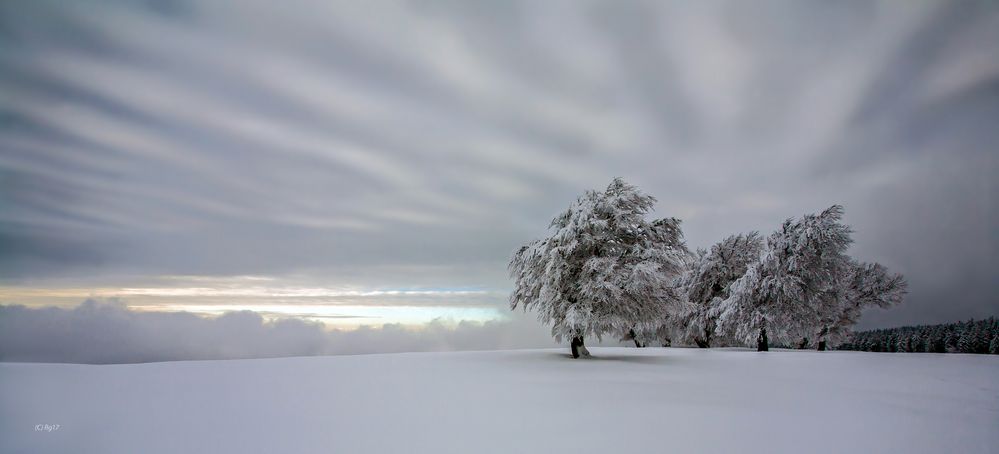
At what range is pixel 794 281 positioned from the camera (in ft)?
98.5

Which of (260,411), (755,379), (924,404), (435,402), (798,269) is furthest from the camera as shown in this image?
(798,269)

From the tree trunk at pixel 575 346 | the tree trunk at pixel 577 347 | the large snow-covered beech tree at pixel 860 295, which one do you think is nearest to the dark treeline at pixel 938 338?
the large snow-covered beech tree at pixel 860 295

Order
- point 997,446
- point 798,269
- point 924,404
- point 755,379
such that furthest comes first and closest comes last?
point 798,269 → point 755,379 → point 924,404 → point 997,446

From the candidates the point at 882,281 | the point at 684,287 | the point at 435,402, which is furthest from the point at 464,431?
the point at 882,281

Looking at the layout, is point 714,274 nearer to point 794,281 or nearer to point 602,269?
point 794,281

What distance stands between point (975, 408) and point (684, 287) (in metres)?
31.2

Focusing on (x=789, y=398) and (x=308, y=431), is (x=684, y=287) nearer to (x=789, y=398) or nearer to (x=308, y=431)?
(x=789, y=398)

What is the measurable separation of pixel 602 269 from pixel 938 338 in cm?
4253

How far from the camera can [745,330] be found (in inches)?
1220

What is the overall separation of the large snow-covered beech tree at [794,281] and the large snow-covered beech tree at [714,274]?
6987mm

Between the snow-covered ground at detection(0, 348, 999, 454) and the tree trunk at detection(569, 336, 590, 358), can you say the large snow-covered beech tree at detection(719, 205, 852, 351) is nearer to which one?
the tree trunk at detection(569, 336, 590, 358)

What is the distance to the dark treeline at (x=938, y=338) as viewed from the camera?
3425 centimetres

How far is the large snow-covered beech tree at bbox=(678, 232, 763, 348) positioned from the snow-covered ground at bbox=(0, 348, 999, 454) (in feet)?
84.1

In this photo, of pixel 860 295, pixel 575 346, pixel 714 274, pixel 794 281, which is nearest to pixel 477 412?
pixel 575 346
